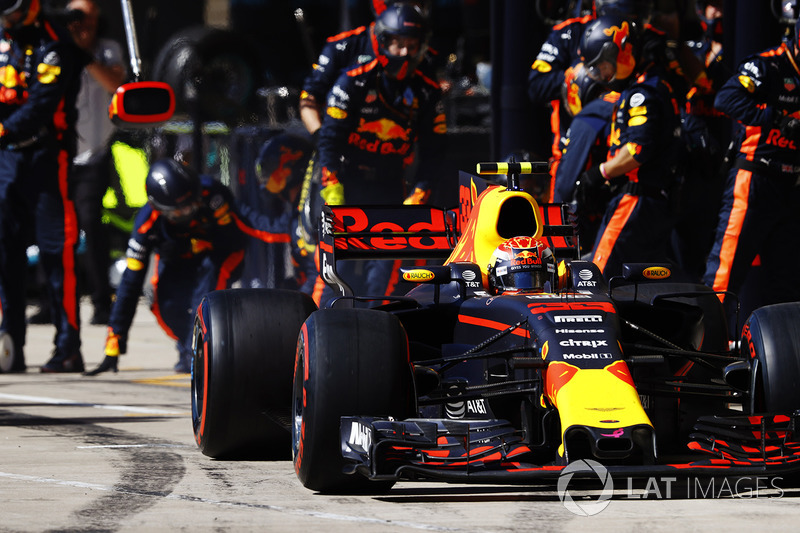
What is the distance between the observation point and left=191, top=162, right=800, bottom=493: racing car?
605 cm

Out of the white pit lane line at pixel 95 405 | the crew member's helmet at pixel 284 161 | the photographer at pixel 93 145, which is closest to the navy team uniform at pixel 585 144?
the white pit lane line at pixel 95 405

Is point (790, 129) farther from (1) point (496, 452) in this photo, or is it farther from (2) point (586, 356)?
(1) point (496, 452)

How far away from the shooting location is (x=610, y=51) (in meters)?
9.94

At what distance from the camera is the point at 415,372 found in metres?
6.56

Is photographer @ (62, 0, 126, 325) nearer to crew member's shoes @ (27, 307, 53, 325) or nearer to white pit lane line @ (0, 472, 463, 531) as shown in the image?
crew member's shoes @ (27, 307, 53, 325)

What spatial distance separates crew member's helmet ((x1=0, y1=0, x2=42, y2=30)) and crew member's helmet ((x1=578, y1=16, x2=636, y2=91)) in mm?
3977

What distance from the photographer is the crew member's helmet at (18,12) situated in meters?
11.8

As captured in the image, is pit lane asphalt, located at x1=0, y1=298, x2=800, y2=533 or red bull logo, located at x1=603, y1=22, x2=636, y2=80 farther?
red bull logo, located at x1=603, y1=22, x2=636, y2=80

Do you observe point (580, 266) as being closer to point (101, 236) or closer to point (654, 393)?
point (654, 393)

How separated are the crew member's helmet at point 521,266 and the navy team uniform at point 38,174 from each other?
17.6 ft

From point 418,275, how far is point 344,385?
76 cm

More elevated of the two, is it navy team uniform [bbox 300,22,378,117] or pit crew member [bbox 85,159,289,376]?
navy team uniform [bbox 300,22,378,117]

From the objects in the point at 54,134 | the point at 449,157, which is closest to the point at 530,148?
the point at 449,157

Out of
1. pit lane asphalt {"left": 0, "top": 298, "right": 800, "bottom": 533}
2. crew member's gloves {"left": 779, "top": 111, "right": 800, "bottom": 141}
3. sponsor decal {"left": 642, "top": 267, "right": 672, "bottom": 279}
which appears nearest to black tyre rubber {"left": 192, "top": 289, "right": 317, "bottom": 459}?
pit lane asphalt {"left": 0, "top": 298, "right": 800, "bottom": 533}
